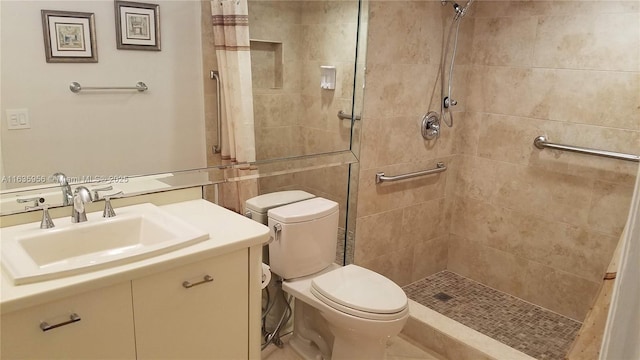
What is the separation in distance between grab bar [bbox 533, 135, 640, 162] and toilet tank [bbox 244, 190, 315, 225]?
1451mm

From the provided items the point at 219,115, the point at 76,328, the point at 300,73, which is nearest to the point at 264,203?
the point at 219,115

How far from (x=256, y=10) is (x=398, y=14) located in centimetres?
80

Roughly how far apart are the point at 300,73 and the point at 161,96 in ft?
2.61

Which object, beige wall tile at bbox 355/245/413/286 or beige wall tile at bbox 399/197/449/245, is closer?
beige wall tile at bbox 355/245/413/286

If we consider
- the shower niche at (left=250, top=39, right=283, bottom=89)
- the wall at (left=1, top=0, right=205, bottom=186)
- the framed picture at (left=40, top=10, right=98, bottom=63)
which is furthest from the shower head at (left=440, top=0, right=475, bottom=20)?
the framed picture at (left=40, top=10, right=98, bottom=63)

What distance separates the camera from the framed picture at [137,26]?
1.73 metres

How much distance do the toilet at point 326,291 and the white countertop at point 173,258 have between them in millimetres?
395

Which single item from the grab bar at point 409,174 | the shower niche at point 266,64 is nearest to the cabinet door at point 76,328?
the shower niche at point 266,64

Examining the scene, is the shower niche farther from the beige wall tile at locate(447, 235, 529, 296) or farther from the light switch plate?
the beige wall tile at locate(447, 235, 529, 296)

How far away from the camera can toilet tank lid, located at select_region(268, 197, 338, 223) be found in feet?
6.90

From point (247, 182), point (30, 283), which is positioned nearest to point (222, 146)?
point (247, 182)

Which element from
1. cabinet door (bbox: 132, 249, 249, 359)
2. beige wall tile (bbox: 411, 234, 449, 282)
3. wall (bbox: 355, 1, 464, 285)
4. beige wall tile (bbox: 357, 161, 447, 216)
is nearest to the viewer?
cabinet door (bbox: 132, 249, 249, 359)

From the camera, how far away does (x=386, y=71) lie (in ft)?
8.22

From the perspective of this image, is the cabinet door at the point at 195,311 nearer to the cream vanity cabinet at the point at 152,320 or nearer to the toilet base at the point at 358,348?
the cream vanity cabinet at the point at 152,320
